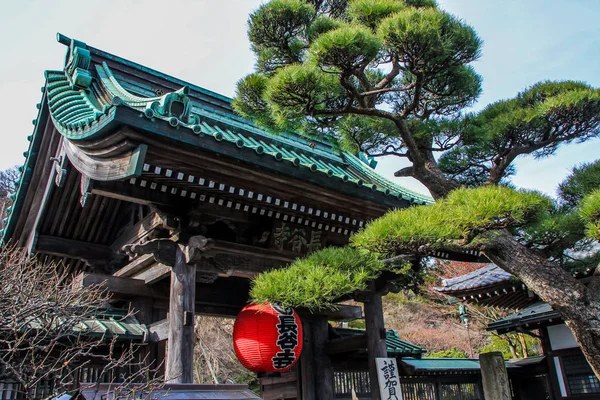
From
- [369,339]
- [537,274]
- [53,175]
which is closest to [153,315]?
[53,175]

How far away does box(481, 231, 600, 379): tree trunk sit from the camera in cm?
443

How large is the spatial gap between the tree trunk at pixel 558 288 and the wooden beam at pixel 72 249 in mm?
6315

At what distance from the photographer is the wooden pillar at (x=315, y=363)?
887 centimetres

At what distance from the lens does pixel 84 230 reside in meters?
8.22

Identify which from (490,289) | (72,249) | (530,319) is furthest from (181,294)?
(530,319)

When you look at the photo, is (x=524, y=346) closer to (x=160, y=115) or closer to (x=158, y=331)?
(x=158, y=331)

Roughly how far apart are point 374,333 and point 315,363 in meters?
1.83

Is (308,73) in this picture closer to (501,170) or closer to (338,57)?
(338,57)

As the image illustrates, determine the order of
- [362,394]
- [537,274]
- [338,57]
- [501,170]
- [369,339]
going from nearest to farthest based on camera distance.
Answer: [537,274] < [338,57] < [501,170] < [369,339] < [362,394]

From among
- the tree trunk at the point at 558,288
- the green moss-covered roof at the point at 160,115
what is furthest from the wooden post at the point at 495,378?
the green moss-covered roof at the point at 160,115

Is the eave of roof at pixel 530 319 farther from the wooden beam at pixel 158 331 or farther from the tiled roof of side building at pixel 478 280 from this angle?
the wooden beam at pixel 158 331

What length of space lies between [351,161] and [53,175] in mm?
5615

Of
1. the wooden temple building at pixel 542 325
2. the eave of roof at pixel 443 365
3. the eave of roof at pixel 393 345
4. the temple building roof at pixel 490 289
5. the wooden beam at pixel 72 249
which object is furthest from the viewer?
the eave of roof at pixel 443 365

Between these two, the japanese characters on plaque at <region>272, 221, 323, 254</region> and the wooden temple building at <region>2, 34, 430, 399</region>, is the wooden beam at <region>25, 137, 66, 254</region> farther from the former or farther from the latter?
the japanese characters on plaque at <region>272, 221, 323, 254</region>
